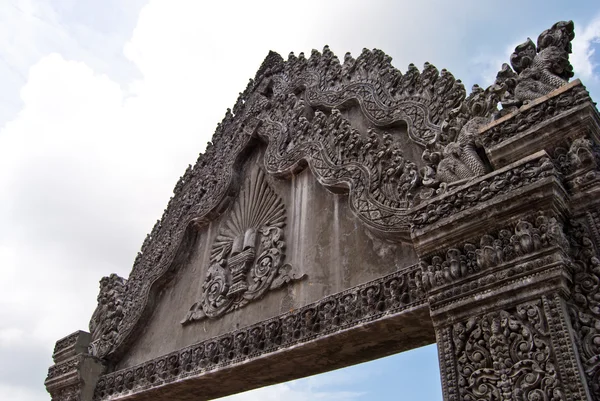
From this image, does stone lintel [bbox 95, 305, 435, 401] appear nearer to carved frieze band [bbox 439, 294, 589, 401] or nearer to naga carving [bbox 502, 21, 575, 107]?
carved frieze band [bbox 439, 294, 589, 401]

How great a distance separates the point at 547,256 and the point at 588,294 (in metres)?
0.33

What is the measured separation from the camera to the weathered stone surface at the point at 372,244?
11.0 feet

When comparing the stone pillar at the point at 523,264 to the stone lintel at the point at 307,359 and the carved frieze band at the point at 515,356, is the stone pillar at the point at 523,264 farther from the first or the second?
the stone lintel at the point at 307,359

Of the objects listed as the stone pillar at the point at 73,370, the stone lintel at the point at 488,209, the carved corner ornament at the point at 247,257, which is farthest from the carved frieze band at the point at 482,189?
the stone pillar at the point at 73,370

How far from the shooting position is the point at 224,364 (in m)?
5.42

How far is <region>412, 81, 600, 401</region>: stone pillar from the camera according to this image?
10.2ft

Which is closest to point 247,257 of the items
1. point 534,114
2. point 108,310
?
point 108,310

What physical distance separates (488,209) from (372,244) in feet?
5.00

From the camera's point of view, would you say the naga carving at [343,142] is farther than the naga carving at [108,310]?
No

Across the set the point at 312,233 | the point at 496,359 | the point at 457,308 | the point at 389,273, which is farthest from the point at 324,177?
the point at 496,359

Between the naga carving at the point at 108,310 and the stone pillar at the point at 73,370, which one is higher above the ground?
the naga carving at the point at 108,310

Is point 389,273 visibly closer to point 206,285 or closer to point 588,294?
point 588,294

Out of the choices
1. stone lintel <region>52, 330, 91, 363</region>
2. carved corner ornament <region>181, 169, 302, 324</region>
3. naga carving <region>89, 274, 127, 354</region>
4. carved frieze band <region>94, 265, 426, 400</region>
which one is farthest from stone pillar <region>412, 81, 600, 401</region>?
stone lintel <region>52, 330, 91, 363</region>

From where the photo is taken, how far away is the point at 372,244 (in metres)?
4.99
